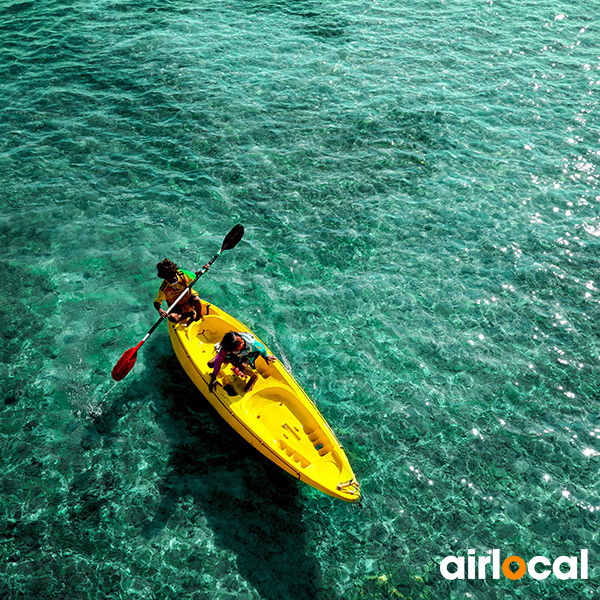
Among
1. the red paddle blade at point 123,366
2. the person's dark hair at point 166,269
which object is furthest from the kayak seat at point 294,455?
the person's dark hair at point 166,269

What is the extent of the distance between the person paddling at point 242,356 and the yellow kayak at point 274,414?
0.17 m

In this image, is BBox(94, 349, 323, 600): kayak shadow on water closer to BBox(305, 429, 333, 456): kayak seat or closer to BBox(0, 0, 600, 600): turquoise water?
BBox(0, 0, 600, 600): turquoise water

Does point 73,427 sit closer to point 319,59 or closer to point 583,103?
point 319,59

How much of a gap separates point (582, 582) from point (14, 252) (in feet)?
61.6

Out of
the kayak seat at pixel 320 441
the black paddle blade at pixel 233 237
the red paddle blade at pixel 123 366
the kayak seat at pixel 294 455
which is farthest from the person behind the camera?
the black paddle blade at pixel 233 237

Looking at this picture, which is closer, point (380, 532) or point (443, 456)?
point (380, 532)

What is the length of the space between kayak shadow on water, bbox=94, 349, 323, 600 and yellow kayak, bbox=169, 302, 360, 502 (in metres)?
0.86

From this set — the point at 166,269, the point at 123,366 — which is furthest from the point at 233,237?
the point at 123,366

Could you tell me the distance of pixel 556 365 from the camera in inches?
558

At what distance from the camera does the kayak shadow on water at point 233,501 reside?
10211 mm

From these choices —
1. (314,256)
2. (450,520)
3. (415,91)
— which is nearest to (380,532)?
(450,520)

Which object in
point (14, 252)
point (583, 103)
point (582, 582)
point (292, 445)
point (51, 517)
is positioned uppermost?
point (583, 103)

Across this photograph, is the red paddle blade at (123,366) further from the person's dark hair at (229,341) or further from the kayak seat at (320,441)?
the kayak seat at (320,441)

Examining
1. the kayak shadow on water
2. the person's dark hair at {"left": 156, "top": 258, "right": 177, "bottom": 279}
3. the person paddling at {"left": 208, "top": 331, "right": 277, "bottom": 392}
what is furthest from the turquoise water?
the person's dark hair at {"left": 156, "top": 258, "right": 177, "bottom": 279}
